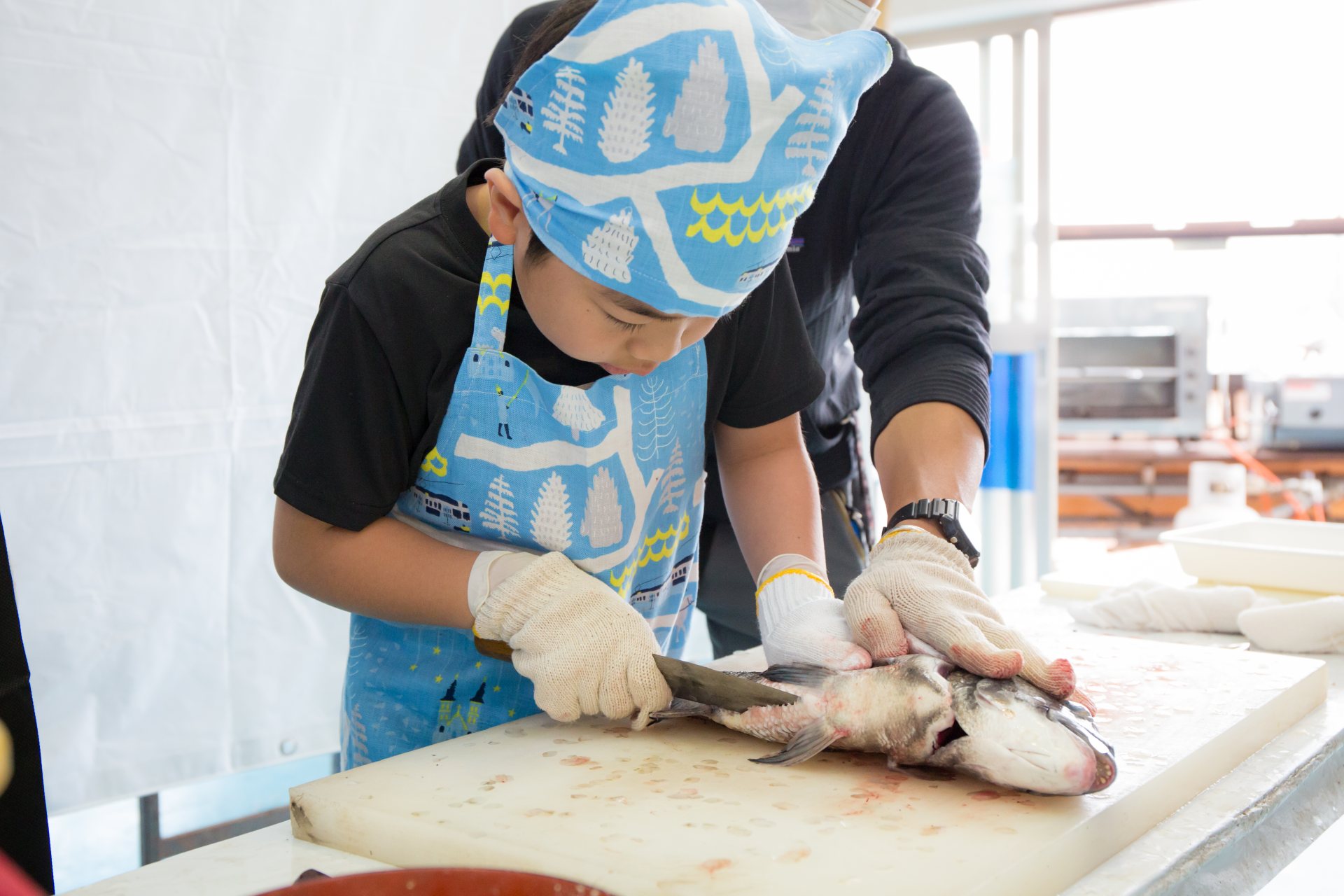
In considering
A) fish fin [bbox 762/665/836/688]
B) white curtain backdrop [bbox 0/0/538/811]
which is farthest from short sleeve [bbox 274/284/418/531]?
white curtain backdrop [bbox 0/0/538/811]

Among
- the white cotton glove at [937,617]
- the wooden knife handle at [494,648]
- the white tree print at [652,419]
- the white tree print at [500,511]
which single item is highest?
the white tree print at [652,419]

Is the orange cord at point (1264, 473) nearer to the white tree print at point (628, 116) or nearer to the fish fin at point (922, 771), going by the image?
the fish fin at point (922, 771)

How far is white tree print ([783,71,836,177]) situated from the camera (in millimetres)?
1058

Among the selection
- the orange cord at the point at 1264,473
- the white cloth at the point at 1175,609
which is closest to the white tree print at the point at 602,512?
the white cloth at the point at 1175,609

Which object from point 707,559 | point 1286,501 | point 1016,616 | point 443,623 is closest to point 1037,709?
point 443,623

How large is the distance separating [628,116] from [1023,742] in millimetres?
703

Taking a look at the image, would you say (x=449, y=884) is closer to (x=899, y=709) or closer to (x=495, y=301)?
(x=899, y=709)

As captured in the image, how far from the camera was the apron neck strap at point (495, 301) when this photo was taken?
48.4 inches

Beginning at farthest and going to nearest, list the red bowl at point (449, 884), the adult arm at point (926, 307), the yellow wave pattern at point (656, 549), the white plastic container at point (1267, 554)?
the white plastic container at point (1267, 554) < the adult arm at point (926, 307) < the yellow wave pattern at point (656, 549) < the red bowl at point (449, 884)

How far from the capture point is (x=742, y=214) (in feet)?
3.47

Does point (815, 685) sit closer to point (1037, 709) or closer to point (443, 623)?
point (1037, 709)

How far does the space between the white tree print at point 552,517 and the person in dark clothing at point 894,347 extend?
1.19 ft

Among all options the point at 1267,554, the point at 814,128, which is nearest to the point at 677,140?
the point at 814,128

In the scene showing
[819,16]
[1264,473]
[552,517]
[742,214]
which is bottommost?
[1264,473]
